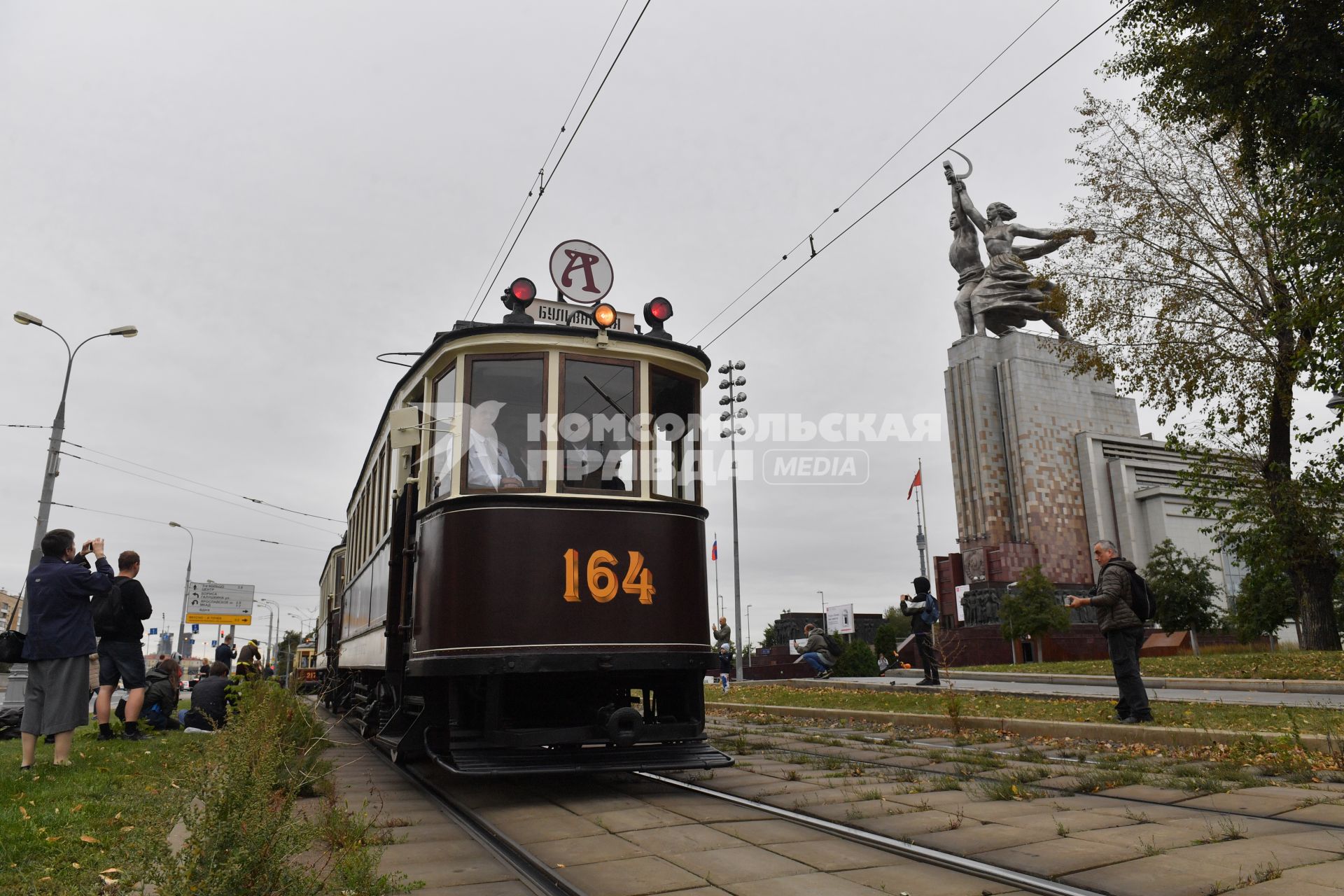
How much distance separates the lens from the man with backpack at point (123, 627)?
8.09m

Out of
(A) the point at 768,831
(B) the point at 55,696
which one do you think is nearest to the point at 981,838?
(A) the point at 768,831

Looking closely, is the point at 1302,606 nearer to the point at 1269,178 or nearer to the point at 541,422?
the point at 1269,178

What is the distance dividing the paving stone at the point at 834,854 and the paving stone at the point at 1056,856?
41 centimetres

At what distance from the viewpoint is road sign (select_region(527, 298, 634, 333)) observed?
6.62 m

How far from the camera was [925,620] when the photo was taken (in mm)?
14188

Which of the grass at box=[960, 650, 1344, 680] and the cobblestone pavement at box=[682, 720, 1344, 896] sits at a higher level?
the grass at box=[960, 650, 1344, 680]

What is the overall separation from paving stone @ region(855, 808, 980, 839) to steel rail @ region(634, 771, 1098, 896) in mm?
80

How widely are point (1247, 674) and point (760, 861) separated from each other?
13.1m

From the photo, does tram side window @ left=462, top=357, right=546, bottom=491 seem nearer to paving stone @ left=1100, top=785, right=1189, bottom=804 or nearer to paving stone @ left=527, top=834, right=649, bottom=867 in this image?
paving stone @ left=527, top=834, right=649, bottom=867

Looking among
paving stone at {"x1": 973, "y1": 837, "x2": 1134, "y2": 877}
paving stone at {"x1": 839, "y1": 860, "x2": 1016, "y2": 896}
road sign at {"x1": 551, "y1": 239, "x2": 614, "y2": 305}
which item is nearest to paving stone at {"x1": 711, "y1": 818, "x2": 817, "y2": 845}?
paving stone at {"x1": 839, "y1": 860, "x2": 1016, "y2": 896}

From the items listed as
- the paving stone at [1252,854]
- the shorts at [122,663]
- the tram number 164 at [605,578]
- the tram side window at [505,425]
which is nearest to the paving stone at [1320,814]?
the paving stone at [1252,854]

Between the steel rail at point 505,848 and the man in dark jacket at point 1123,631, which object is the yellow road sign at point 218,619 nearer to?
the steel rail at point 505,848

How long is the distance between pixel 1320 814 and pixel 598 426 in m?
4.48

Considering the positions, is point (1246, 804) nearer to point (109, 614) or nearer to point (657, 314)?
point (657, 314)
